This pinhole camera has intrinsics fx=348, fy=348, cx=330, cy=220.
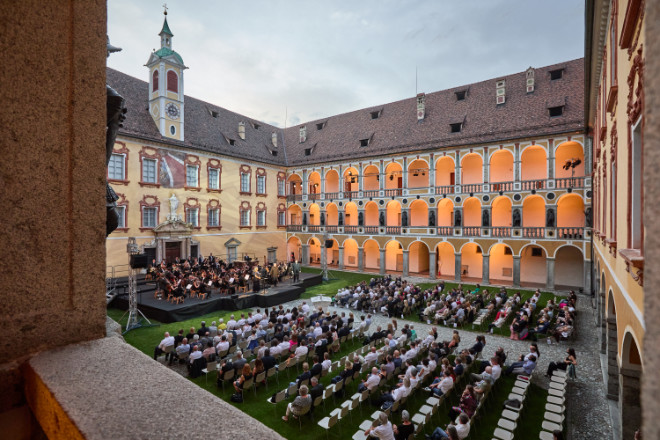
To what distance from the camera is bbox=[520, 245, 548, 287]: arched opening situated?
90.6 ft

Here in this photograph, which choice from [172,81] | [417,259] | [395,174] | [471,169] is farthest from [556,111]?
[172,81]

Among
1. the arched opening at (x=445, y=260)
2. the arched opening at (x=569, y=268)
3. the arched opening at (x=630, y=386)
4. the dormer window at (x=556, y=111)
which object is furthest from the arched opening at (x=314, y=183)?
the arched opening at (x=630, y=386)

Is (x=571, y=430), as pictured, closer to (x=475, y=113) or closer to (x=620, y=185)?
(x=620, y=185)

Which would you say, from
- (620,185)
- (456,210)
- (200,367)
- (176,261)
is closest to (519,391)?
(620,185)

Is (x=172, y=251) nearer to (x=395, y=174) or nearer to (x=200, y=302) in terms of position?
(x=200, y=302)

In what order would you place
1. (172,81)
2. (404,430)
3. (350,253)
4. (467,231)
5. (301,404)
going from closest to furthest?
1. (404,430)
2. (301,404)
3. (467,231)
4. (172,81)
5. (350,253)

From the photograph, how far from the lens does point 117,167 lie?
2527 cm

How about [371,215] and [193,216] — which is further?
[371,215]

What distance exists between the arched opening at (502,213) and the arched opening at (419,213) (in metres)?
5.85

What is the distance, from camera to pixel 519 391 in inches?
384

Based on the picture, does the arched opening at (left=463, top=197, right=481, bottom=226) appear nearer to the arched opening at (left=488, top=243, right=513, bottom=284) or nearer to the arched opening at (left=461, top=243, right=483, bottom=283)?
the arched opening at (left=461, top=243, right=483, bottom=283)

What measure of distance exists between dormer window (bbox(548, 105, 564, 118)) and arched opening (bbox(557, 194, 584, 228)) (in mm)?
6117

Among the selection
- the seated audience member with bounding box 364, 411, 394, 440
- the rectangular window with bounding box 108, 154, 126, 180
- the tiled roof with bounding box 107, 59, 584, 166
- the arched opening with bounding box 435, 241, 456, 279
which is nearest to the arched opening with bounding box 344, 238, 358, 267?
the arched opening with bounding box 435, 241, 456, 279

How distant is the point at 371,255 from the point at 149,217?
68.7ft
